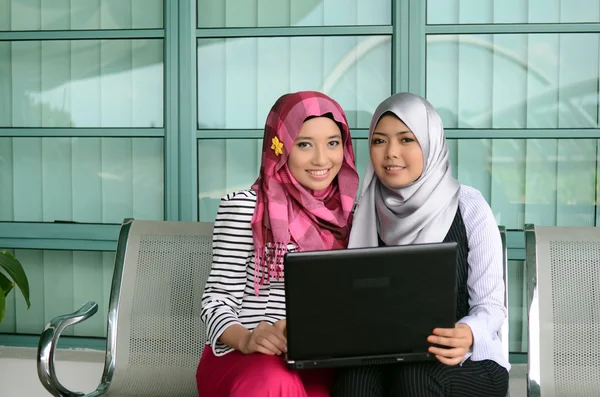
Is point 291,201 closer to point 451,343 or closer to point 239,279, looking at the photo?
point 239,279

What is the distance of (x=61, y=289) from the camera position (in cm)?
280

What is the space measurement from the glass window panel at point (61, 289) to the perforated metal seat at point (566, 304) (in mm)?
1645

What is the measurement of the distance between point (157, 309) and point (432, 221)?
0.88 meters

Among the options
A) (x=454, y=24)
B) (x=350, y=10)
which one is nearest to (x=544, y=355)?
(x=454, y=24)

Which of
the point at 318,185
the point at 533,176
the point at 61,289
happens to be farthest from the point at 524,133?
the point at 61,289

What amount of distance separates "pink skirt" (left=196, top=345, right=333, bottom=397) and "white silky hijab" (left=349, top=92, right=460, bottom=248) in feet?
1.22

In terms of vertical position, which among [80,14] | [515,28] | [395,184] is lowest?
[395,184]

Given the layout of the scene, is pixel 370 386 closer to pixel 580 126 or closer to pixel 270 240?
pixel 270 240

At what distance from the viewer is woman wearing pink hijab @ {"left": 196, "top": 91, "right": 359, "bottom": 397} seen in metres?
1.74

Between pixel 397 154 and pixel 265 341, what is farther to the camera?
pixel 397 154

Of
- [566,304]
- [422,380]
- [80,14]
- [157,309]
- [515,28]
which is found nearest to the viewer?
[422,380]

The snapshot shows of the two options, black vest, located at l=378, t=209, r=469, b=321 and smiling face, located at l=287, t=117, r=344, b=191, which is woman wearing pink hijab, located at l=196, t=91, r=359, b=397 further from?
black vest, located at l=378, t=209, r=469, b=321

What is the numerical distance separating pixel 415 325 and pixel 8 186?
6.53ft

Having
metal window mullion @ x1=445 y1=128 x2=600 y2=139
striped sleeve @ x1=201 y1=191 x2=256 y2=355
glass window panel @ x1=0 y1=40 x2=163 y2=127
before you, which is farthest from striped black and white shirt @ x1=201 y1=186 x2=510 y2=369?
glass window panel @ x1=0 y1=40 x2=163 y2=127
